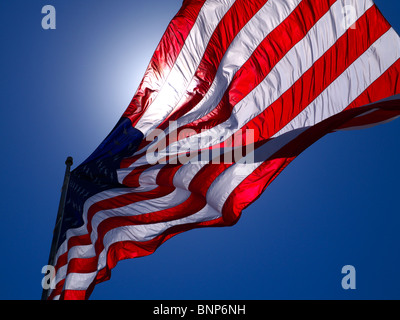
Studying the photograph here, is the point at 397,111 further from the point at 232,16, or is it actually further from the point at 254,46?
the point at 232,16

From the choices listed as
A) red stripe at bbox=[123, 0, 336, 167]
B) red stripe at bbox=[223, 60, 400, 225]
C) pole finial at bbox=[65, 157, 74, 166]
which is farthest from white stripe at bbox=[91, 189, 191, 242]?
red stripe at bbox=[223, 60, 400, 225]

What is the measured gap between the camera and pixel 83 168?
26.1 feet

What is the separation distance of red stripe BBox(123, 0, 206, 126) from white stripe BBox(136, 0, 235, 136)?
81 millimetres

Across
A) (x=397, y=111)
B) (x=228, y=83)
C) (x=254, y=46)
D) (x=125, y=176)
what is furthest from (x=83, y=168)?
(x=397, y=111)

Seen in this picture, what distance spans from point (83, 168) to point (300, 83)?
404 cm

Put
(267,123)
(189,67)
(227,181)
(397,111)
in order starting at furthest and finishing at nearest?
(189,67)
(267,123)
(227,181)
(397,111)

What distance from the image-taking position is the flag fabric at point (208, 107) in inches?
307

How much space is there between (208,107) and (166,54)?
4.12 feet

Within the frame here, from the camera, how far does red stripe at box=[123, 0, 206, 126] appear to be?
834 cm

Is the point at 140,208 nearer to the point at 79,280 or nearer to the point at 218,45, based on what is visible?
the point at 79,280

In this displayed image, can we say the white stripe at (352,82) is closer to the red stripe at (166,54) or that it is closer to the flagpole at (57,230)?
the red stripe at (166,54)

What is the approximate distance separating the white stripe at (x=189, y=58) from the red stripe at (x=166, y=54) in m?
0.08

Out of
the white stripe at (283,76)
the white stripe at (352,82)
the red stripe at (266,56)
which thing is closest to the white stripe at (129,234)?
the white stripe at (283,76)

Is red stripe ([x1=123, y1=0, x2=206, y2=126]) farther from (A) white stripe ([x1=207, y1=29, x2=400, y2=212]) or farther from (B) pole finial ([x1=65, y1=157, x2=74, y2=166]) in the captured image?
(A) white stripe ([x1=207, y1=29, x2=400, y2=212])
